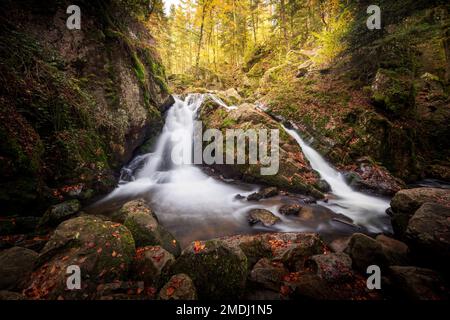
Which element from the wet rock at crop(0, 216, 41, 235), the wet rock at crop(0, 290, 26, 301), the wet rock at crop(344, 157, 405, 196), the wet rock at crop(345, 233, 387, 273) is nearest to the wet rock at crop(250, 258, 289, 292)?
the wet rock at crop(345, 233, 387, 273)

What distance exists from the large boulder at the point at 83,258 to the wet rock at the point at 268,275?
2.09 meters

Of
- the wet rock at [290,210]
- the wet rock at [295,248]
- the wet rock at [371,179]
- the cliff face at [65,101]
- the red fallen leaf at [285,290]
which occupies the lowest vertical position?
the red fallen leaf at [285,290]

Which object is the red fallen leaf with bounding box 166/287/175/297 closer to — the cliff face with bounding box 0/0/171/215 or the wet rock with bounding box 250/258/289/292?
the wet rock with bounding box 250/258/289/292

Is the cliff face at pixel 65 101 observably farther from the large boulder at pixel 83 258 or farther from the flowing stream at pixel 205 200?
the large boulder at pixel 83 258

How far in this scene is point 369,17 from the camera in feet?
26.2

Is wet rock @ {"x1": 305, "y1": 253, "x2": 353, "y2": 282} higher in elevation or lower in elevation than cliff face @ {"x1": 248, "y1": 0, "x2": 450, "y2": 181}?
lower

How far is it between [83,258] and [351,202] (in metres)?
7.57

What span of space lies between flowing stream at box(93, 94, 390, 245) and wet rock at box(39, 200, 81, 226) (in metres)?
0.79

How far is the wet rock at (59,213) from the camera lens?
4.34m

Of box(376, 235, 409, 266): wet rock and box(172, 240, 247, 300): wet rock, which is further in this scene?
box(376, 235, 409, 266): wet rock

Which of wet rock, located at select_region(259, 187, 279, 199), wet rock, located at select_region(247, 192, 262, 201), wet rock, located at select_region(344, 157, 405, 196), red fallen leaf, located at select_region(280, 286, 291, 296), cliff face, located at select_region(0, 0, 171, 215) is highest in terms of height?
cliff face, located at select_region(0, 0, 171, 215)

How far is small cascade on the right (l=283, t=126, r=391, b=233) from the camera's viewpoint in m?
5.69

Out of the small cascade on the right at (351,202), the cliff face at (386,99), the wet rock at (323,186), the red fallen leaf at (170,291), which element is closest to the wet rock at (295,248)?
the red fallen leaf at (170,291)
